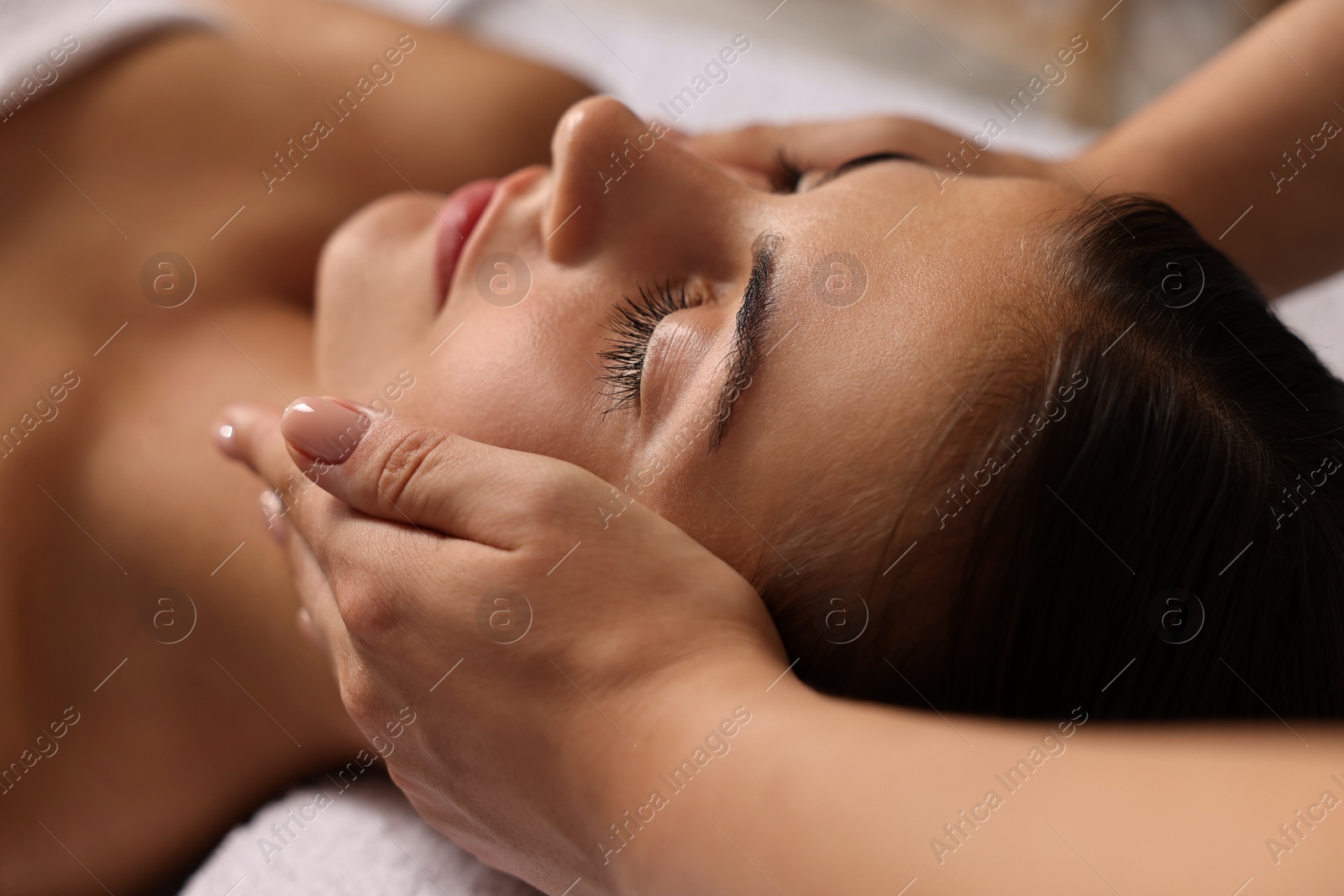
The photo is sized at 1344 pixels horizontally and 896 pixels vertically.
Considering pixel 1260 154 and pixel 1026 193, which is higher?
pixel 1260 154

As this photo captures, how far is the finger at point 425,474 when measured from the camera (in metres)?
0.55

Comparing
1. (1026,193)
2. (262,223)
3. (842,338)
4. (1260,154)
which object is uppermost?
(1260,154)

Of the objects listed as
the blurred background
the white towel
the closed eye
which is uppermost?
the blurred background

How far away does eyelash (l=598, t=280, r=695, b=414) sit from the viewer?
65 centimetres

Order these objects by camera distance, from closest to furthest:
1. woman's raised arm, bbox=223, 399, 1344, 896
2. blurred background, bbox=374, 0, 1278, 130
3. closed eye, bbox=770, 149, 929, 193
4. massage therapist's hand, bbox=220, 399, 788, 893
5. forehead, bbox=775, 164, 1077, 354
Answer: woman's raised arm, bbox=223, 399, 1344, 896 → massage therapist's hand, bbox=220, 399, 788, 893 → forehead, bbox=775, 164, 1077, 354 → closed eye, bbox=770, 149, 929, 193 → blurred background, bbox=374, 0, 1278, 130

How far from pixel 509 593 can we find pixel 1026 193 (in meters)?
0.47

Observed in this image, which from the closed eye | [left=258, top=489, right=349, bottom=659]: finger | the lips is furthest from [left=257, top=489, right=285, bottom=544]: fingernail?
the closed eye

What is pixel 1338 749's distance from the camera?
419mm

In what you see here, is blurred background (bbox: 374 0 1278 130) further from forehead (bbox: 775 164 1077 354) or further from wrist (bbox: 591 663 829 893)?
wrist (bbox: 591 663 829 893)

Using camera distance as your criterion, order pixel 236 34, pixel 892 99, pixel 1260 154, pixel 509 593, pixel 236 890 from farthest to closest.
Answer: pixel 892 99 < pixel 236 34 < pixel 1260 154 < pixel 236 890 < pixel 509 593

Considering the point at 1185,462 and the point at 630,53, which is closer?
the point at 1185,462

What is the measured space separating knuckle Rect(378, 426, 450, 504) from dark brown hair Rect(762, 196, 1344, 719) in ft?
0.77

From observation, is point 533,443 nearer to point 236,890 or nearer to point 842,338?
point 842,338

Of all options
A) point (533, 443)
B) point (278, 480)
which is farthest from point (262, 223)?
point (533, 443)
